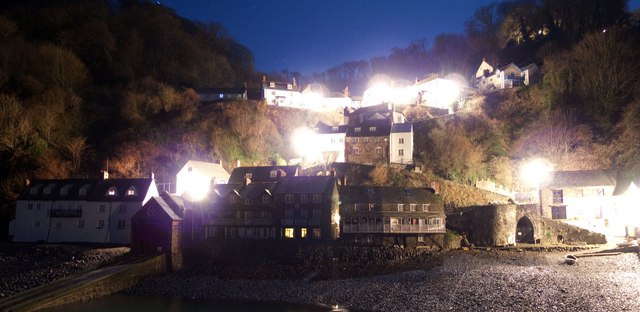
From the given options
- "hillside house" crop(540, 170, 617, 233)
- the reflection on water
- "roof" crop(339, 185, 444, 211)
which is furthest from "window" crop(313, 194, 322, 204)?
"hillside house" crop(540, 170, 617, 233)

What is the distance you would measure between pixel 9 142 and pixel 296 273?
3298 centimetres

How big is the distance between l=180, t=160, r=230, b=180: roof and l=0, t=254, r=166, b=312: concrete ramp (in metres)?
12.5

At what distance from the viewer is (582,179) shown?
42.3 m

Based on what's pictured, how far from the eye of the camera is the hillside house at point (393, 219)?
3775 centimetres

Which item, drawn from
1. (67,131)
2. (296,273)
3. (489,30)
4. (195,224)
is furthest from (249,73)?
(296,273)

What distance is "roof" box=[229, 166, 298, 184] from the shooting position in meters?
45.7

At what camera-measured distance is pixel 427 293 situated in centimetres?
2675

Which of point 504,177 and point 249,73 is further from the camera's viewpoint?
point 249,73

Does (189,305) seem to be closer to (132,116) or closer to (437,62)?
(132,116)

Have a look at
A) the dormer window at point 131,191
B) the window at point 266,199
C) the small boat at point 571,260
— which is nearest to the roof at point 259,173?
the window at point 266,199

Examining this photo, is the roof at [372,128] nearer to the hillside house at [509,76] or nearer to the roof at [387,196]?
the roof at [387,196]

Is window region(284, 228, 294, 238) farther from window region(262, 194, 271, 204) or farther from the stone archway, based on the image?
the stone archway

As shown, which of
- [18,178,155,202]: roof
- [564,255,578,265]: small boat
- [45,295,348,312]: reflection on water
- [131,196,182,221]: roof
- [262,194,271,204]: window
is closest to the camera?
[45,295,348,312]: reflection on water

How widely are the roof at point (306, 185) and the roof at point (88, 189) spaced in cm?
1118
